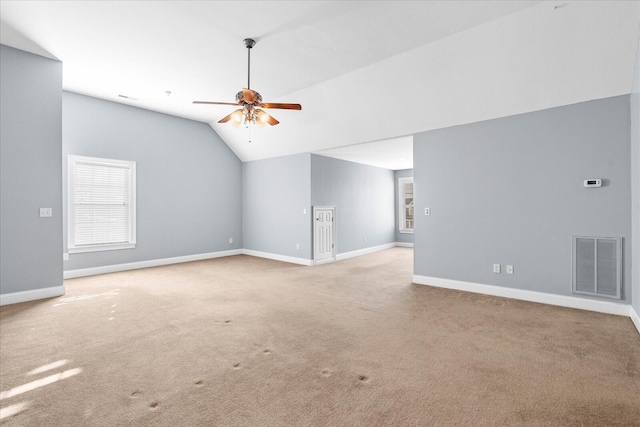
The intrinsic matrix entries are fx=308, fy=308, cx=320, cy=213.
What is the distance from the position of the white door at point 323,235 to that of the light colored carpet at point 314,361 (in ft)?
8.47

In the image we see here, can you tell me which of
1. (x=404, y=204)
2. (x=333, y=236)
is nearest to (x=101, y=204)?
(x=333, y=236)

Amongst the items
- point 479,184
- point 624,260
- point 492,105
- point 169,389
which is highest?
point 492,105

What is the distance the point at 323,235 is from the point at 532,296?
4283mm

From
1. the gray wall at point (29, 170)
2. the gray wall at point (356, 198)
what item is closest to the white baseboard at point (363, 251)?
the gray wall at point (356, 198)

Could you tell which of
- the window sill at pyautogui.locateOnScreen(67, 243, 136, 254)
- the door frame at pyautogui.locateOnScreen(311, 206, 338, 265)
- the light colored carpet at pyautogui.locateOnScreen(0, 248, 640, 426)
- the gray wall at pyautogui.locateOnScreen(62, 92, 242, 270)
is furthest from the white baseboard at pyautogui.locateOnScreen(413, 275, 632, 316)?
the window sill at pyautogui.locateOnScreen(67, 243, 136, 254)

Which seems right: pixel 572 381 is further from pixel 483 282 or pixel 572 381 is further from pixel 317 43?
pixel 317 43

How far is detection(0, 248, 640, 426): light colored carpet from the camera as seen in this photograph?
6.41 feet

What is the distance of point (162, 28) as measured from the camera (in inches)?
145

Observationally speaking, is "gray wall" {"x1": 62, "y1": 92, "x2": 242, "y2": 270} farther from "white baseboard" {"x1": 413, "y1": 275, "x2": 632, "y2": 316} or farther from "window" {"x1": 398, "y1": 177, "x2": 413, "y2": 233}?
"white baseboard" {"x1": 413, "y1": 275, "x2": 632, "y2": 316}

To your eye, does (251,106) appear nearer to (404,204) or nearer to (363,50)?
(363,50)

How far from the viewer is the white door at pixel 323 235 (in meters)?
7.16

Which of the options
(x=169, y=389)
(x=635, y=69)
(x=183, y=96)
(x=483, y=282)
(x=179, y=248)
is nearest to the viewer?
(x=169, y=389)

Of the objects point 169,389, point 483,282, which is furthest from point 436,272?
point 169,389

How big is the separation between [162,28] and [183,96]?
8.05 ft
